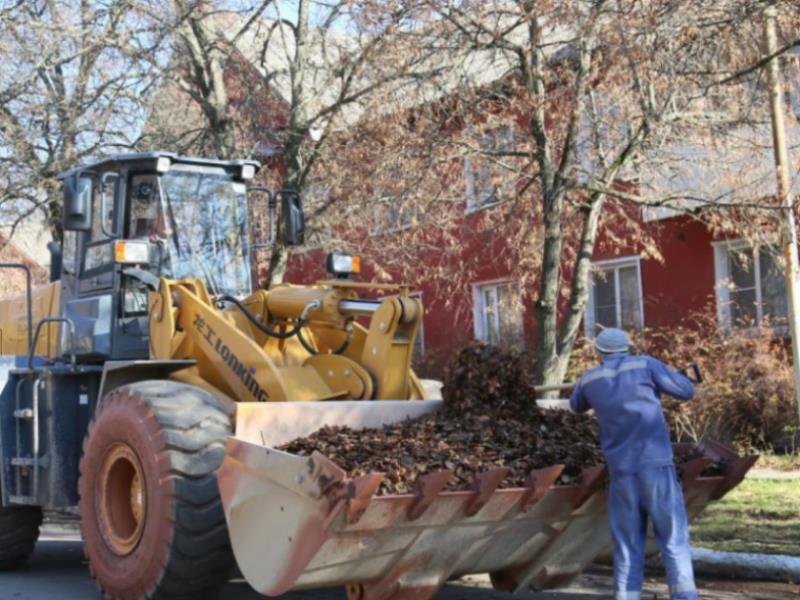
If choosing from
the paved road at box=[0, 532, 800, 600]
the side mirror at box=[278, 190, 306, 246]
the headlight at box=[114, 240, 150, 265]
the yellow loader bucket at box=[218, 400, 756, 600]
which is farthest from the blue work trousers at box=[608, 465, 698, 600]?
the headlight at box=[114, 240, 150, 265]

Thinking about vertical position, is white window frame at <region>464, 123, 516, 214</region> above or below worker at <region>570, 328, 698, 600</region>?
above

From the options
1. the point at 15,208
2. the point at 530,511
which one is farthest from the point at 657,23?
the point at 15,208

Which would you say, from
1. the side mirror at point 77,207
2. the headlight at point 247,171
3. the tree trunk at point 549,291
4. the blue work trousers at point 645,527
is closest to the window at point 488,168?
the tree trunk at point 549,291

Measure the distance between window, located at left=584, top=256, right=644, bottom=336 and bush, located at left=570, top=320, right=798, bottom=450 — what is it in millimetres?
3733

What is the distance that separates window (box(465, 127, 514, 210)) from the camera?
13758 mm

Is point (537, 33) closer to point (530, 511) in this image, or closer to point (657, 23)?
point (657, 23)

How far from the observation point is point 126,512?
25.4 ft

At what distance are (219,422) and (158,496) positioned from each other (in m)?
0.57

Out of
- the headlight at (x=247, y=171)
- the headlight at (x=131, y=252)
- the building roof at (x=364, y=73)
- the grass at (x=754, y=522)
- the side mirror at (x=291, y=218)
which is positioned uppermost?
the building roof at (x=364, y=73)

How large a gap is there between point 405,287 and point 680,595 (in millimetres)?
2915

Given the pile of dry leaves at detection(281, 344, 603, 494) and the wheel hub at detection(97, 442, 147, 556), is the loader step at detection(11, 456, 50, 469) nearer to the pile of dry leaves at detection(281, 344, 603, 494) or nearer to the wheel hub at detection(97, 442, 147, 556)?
the wheel hub at detection(97, 442, 147, 556)

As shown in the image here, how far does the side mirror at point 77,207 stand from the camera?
8742 millimetres

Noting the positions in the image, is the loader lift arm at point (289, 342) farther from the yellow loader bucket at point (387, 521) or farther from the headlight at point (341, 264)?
the yellow loader bucket at point (387, 521)

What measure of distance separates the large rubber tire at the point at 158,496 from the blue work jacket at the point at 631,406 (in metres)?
2.25
